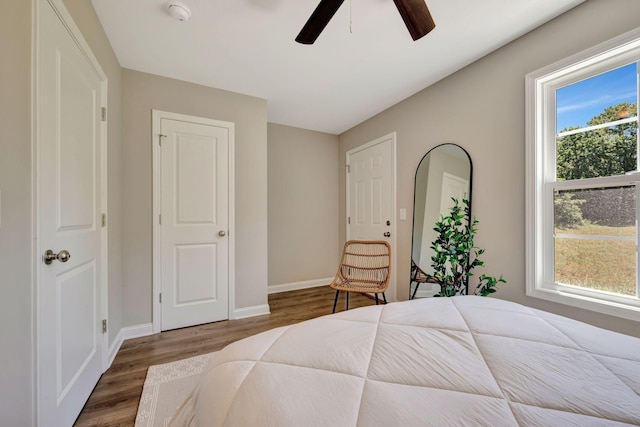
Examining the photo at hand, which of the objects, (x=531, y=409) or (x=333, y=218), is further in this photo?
(x=333, y=218)

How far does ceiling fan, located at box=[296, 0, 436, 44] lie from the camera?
1.26 meters

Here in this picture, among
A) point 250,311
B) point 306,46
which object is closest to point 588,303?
point 306,46

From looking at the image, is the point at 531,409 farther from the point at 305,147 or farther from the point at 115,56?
the point at 305,147

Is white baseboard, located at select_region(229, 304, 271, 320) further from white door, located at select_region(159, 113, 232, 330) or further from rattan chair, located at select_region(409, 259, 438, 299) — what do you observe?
rattan chair, located at select_region(409, 259, 438, 299)

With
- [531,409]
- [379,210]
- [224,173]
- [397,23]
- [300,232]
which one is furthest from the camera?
[300,232]

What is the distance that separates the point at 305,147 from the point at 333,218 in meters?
1.22

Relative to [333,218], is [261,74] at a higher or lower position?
higher

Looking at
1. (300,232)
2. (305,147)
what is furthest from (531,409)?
(305,147)

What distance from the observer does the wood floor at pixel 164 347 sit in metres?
1.39

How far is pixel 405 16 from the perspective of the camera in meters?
1.33

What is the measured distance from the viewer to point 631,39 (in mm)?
1342

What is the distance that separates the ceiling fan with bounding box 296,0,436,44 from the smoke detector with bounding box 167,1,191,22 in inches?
31.6

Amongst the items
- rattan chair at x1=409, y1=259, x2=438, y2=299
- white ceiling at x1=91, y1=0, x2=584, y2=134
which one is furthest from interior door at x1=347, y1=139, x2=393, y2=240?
white ceiling at x1=91, y1=0, x2=584, y2=134
